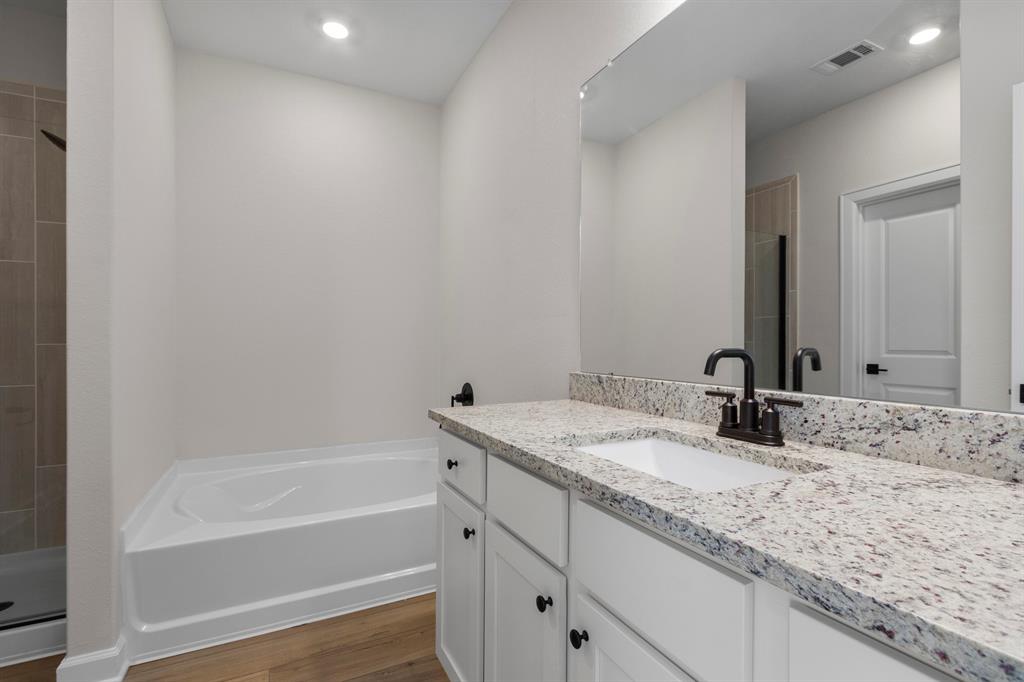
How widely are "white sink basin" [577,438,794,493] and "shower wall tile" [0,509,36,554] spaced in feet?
8.06

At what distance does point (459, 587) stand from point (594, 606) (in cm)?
68

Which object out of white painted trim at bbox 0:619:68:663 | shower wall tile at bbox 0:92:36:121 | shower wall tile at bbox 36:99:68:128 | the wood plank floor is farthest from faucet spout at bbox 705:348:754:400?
shower wall tile at bbox 0:92:36:121

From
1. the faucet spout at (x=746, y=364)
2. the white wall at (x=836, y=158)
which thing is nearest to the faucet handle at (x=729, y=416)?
the faucet spout at (x=746, y=364)

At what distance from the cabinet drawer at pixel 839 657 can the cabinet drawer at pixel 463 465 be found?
81 cm

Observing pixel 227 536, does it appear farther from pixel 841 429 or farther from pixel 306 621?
pixel 841 429

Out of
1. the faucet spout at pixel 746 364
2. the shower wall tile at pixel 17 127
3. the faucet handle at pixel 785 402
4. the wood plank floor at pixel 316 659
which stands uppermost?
the shower wall tile at pixel 17 127

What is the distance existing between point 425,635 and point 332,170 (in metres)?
2.48

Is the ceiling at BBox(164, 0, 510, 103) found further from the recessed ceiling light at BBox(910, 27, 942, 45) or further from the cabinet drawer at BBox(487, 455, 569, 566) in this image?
the cabinet drawer at BBox(487, 455, 569, 566)

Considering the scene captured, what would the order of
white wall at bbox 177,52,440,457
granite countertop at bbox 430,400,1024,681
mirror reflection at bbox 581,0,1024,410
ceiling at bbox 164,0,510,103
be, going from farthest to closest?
1. white wall at bbox 177,52,440,457
2. ceiling at bbox 164,0,510,103
3. mirror reflection at bbox 581,0,1024,410
4. granite countertop at bbox 430,400,1024,681

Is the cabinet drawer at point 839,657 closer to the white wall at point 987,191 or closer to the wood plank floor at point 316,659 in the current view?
the white wall at point 987,191

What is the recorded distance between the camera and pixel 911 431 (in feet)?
2.87

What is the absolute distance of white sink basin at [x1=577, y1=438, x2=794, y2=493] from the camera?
99cm

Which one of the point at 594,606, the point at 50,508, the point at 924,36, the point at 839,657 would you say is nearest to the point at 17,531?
the point at 50,508

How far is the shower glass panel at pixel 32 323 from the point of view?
6.82 ft
